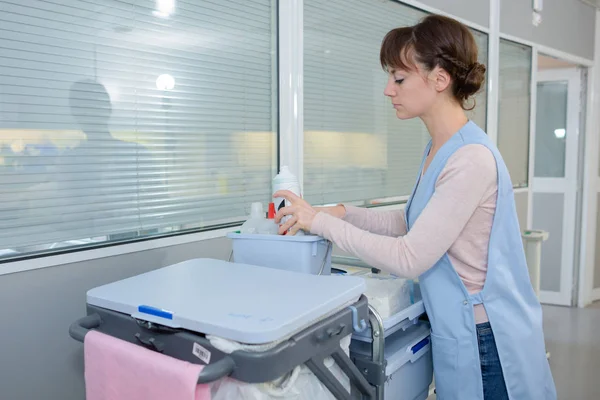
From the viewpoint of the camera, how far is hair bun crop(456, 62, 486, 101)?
1207mm

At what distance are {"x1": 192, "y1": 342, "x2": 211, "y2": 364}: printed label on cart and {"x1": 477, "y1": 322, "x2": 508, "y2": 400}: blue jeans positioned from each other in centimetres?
69

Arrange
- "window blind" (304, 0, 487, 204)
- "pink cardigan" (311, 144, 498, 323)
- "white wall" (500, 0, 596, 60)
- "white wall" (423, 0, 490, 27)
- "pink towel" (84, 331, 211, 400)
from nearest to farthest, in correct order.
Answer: "pink towel" (84, 331, 211, 400)
"pink cardigan" (311, 144, 498, 323)
"window blind" (304, 0, 487, 204)
"white wall" (423, 0, 490, 27)
"white wall" (500, 0, 596, 60)

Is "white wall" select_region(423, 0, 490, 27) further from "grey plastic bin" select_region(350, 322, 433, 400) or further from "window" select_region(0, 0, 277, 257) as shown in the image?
"grey plastic bin" select_region(350, 322, 433, 400)

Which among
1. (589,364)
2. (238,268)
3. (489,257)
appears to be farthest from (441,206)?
(589,364)

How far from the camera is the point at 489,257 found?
117 cm

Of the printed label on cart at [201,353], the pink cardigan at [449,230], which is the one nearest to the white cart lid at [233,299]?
the printed label on cart at [201,353]

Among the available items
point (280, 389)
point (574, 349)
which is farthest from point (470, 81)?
point (574, 349)

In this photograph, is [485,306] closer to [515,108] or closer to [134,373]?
[134,373]

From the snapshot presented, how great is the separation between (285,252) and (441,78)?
0.54 m

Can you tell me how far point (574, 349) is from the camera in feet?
11.0

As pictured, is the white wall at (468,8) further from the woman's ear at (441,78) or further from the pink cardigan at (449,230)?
the pink cardigan at (449,230)

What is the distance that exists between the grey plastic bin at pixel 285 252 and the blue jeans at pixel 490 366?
0.39 meters

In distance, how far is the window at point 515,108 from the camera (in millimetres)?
3303

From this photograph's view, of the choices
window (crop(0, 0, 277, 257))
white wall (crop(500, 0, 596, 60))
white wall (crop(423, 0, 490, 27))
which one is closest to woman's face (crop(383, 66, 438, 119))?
window (crop(0, 0, 277, 257))
